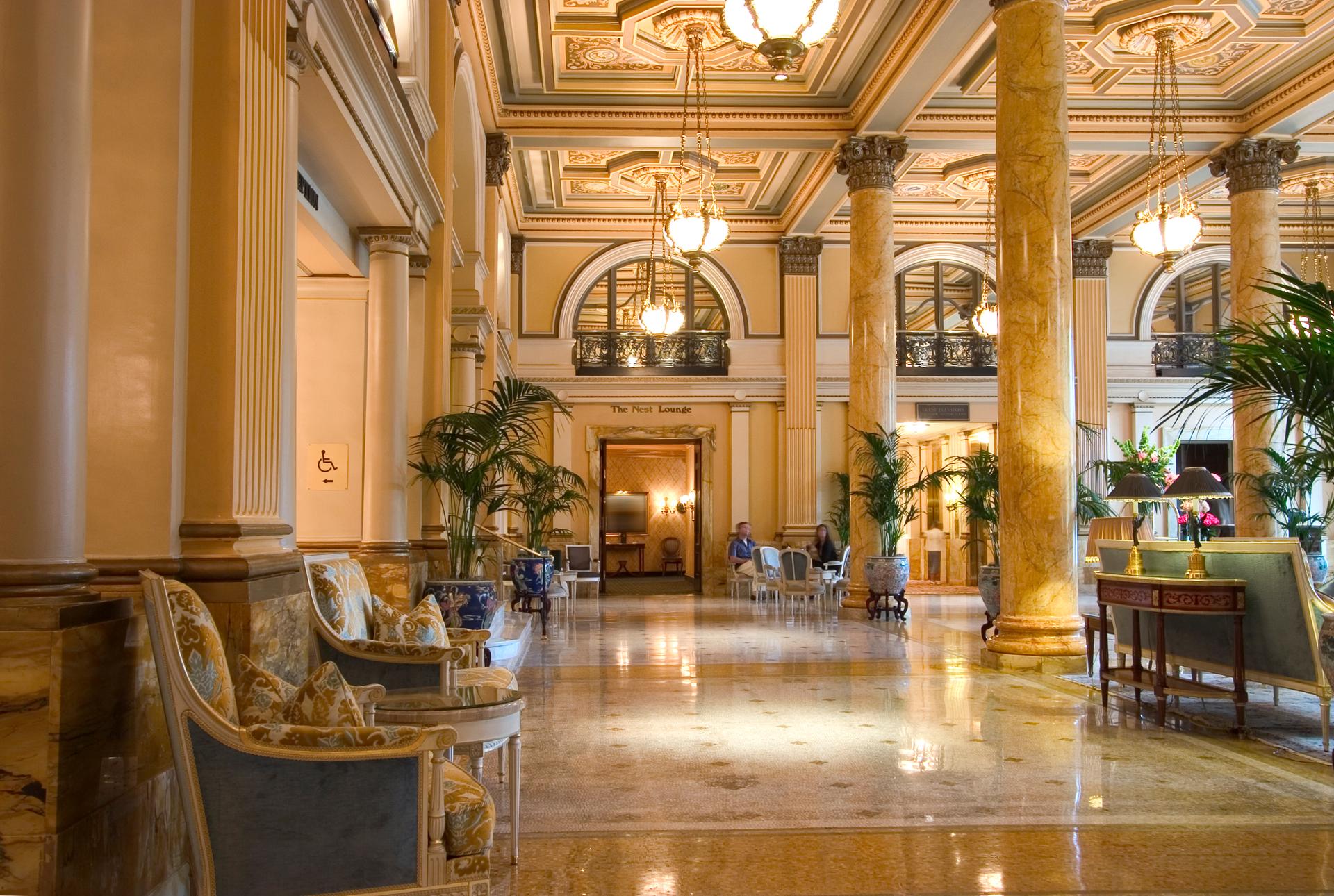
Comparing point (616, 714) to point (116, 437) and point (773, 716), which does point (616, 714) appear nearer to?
point (773, 716)

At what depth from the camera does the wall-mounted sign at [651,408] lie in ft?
63.1

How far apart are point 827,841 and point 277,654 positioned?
213 centimetres

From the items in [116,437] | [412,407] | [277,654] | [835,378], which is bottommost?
Result: [277,654]

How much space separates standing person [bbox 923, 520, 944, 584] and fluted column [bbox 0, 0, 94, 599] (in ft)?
67.8

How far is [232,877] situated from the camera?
2.64 metres

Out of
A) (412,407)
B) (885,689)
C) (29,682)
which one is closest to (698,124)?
(412,407)

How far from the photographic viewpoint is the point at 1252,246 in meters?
13.6

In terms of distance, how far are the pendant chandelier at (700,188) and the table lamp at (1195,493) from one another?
573 cm

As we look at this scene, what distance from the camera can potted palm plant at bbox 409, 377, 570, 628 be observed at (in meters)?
8.24

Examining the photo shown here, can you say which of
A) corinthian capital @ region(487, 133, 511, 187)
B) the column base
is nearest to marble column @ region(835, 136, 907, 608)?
corinthian capital @ region(487, 133, 511, 187)

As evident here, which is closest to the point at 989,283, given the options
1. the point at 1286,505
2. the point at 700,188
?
the point at 1286,505

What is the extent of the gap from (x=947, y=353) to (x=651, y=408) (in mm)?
5472

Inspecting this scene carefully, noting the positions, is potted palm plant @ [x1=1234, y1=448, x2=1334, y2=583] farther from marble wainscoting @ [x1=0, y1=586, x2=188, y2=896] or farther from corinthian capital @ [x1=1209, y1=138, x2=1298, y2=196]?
marble wainscoting @ [x1=0, y1=586, x2=188, y2=896]

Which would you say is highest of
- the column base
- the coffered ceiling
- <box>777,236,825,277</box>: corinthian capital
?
the coffered ceiling
